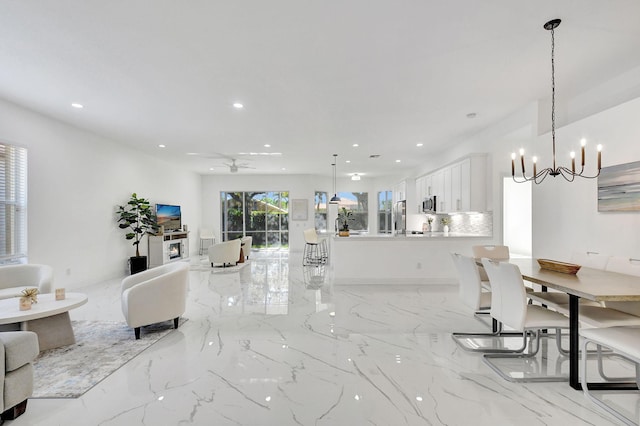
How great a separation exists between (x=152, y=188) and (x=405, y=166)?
7.20 m

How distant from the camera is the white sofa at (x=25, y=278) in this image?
3.84 m

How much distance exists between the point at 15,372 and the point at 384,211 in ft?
37.5

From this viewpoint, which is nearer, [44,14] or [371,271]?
[44,14]

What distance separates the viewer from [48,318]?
307cm

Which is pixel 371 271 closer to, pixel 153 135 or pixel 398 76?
pixel 398 76

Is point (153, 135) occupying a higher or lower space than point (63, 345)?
higher

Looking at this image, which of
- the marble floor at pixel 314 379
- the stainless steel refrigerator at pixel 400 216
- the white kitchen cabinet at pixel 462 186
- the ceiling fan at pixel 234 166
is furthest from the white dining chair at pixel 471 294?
the stainless steel refrigerator at pixel 400 216

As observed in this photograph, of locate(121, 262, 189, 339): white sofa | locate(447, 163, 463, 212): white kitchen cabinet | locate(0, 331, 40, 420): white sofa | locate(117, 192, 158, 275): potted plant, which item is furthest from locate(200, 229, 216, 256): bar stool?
locate(0, 331, 40, 420): white sofa

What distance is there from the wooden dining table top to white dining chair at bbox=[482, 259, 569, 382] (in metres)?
0.21

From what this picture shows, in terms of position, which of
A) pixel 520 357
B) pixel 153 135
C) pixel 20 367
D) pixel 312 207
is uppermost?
pixel 153 135

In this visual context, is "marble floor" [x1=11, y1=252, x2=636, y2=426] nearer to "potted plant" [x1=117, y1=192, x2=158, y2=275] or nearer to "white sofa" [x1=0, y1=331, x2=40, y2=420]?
"white sofa" [x1=0, y1=331, x2=40, y2=420]

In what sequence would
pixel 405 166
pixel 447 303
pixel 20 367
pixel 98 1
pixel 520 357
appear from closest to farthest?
pixel 20 367, pixel 98 1, pixel 520 357, pixel 447 303, pixel 405 166

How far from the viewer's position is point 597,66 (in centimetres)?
333

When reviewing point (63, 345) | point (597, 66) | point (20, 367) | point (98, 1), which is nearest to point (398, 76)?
point (597, 66)
